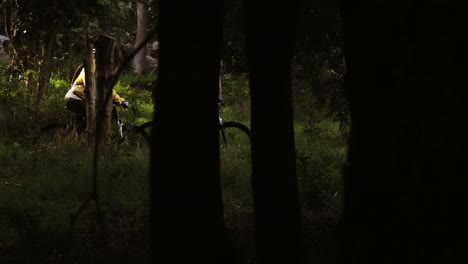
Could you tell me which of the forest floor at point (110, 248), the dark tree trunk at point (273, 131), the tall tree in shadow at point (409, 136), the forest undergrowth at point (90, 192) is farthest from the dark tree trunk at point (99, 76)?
the tall tree in shadow at point (409, 136)

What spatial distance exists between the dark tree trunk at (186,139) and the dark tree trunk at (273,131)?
3.14ft

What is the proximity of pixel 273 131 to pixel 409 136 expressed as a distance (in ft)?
7.36

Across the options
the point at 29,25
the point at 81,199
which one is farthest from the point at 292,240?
the point at 29,25

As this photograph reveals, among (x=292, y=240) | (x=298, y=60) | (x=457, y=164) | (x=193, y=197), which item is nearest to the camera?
(x=457, y=164)

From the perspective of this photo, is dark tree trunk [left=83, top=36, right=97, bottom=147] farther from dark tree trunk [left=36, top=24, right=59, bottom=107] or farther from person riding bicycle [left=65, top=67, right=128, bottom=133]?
dark tree trunk [left=36, top=24, right=59, bottom=107]

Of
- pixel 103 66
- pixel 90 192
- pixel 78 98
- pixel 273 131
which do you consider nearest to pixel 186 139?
pixel 273 131

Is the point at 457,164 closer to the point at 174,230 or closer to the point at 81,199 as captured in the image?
the point at 174,230

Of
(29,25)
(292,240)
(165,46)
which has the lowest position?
(292,240)

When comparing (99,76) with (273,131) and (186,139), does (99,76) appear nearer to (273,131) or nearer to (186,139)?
(273,131)

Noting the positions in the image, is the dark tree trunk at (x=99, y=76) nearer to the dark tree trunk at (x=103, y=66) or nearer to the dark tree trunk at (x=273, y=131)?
the dark tree trunk at (x=103, y=66)

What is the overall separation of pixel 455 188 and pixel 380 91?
0.60 meters

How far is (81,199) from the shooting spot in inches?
390

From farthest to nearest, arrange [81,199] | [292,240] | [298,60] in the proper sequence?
[298,60] → [81,199] → [292,240]

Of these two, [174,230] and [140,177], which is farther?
[140,177]
